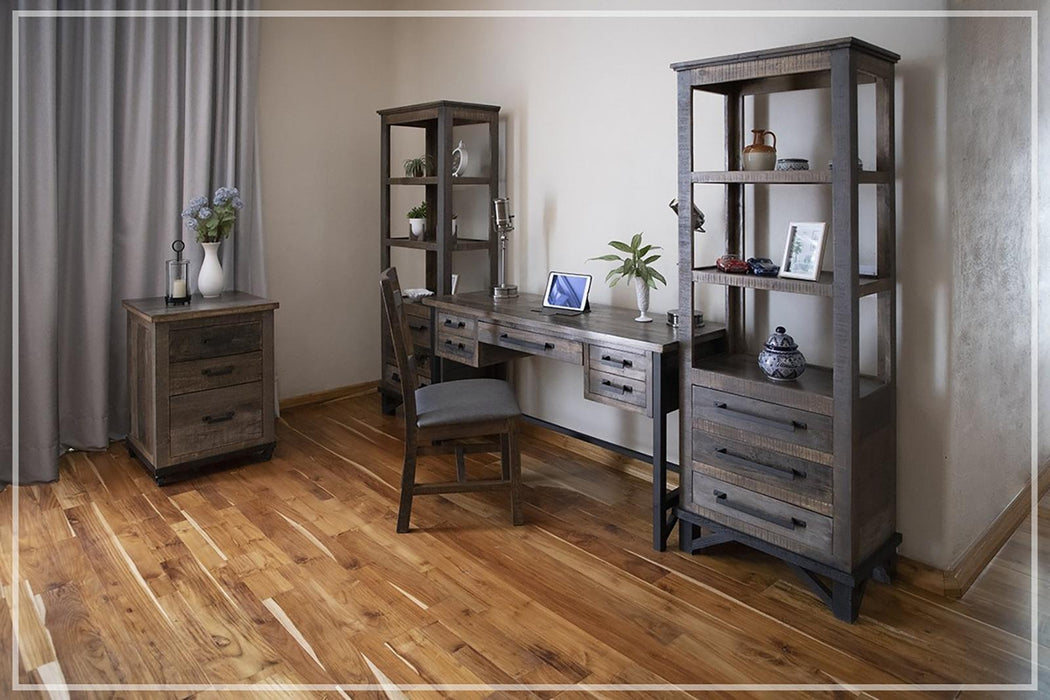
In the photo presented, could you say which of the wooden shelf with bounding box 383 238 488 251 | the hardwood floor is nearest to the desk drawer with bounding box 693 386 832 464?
the hardwood floor

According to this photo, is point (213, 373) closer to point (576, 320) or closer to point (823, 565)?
point (576, 320)

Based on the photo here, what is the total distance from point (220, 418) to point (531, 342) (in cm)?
147

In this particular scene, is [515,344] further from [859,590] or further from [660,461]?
[859,590]

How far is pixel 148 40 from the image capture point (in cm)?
361

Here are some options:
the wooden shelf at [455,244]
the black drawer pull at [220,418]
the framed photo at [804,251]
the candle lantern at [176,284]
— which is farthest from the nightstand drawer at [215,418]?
the framed photo at [804,251]


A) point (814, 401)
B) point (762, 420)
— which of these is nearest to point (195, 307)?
point (762, 420)

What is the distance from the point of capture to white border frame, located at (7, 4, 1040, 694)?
1.93 metres

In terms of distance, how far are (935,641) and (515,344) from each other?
69.3 inches

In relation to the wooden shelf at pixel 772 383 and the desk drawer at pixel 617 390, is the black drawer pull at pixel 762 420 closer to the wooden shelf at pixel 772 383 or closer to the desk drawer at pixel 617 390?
the wooden shelf at pixel 772 383

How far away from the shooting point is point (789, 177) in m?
2.22

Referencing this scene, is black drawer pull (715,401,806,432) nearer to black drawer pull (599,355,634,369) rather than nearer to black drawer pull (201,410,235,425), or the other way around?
black drawer pull (599,355,634,369)

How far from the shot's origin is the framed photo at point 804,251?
2.30 m

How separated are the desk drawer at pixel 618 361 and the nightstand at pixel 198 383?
1.61 meters

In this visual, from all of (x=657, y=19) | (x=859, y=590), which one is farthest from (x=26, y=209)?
(x=859, y=590)
